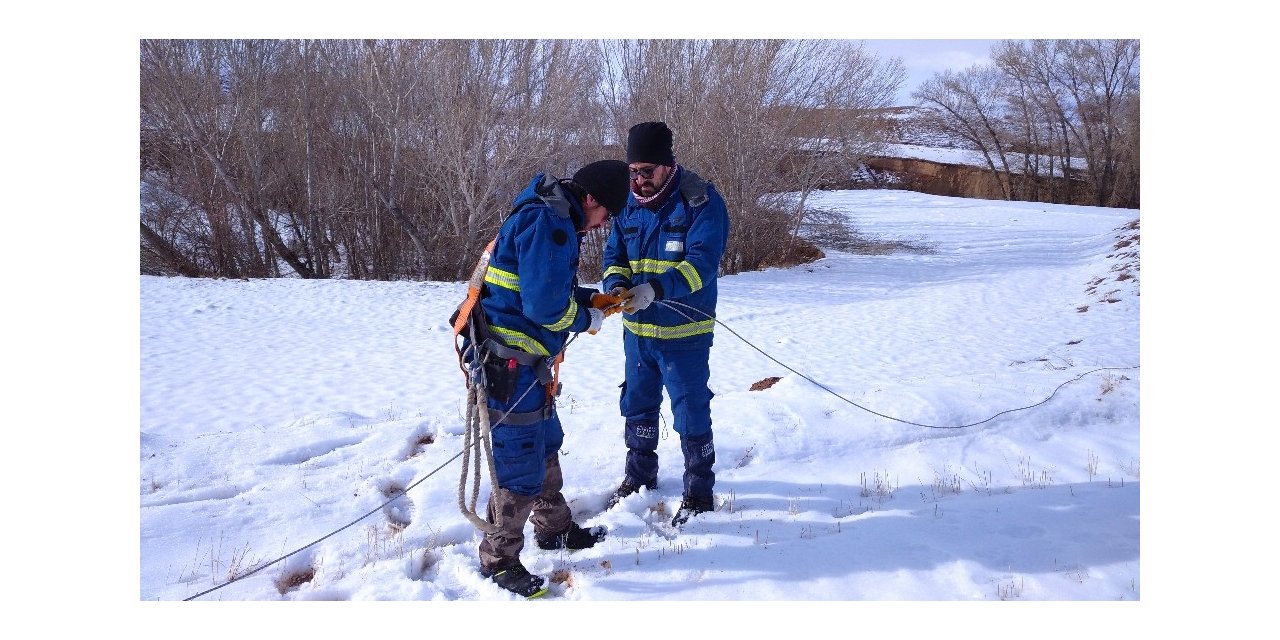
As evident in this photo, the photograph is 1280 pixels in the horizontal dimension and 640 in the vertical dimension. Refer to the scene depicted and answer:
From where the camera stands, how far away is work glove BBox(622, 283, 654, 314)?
388cm

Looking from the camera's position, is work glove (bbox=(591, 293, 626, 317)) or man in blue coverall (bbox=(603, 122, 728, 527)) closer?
work glove (bbox=(591, 293, 626, 317))

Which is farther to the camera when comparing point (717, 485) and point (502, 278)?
point (717, 485)

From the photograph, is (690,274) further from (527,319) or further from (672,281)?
(527,319)

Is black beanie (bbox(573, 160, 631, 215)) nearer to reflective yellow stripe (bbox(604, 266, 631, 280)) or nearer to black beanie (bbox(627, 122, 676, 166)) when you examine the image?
black beanie (bbox(627, 122, 676, 166))

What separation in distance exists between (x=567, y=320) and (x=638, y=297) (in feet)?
1.72

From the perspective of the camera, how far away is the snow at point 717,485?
138 inches

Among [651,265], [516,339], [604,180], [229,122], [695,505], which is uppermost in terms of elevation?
[229,122]

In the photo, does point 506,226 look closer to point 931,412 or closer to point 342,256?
point 931,412

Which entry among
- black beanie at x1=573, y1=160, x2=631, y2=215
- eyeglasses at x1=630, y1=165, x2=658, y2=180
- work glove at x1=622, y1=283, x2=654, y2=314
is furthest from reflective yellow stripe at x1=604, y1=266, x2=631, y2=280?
black beanie at x1=573, y1=160, x2=631, y2=215

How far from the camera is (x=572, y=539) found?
3938 millimetres

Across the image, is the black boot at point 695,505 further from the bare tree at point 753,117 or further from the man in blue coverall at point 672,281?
the bare tree at point 753,117

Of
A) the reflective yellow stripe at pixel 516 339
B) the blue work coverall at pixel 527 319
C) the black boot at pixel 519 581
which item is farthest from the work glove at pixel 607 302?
the black boot at pixel 519 581

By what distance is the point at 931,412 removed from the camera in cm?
568

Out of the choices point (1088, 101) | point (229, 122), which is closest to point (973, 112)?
point (1088, 101)
